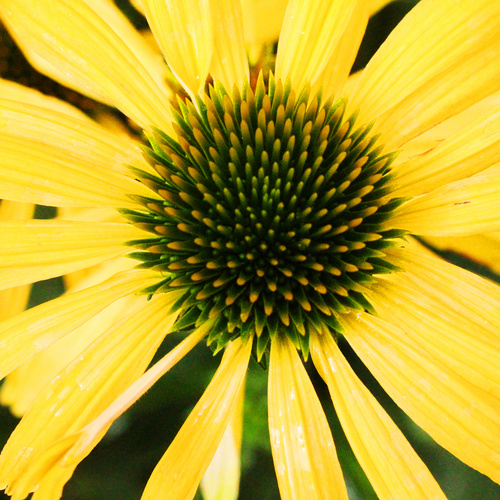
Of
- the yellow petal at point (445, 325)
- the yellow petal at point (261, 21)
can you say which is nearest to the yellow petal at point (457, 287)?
the yellow petal at point (445, 325)

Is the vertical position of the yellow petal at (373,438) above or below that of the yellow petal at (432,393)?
below

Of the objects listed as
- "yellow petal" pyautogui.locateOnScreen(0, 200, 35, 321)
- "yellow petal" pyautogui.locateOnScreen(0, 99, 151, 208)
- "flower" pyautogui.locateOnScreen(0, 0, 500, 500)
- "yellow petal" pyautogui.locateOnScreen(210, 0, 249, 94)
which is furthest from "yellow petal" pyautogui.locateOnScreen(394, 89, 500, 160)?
"yellow petal" pyautogui.locateOnScreen(0, 200, 35, 321)

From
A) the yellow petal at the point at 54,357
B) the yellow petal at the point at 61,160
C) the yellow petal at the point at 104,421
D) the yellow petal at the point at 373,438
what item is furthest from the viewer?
the yellow petal at the point at 54,357

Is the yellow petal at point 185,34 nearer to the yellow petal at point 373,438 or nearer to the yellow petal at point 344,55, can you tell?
the yellow petal at point 344,55

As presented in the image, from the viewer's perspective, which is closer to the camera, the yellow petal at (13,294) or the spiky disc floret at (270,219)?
the spiky disc floret at (270,219)

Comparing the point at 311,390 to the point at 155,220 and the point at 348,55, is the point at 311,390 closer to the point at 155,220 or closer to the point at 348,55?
the point at 155,220

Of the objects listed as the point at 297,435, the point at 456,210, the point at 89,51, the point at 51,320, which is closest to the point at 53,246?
the point at 51,320

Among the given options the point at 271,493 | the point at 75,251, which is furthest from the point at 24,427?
the point at 271,493
